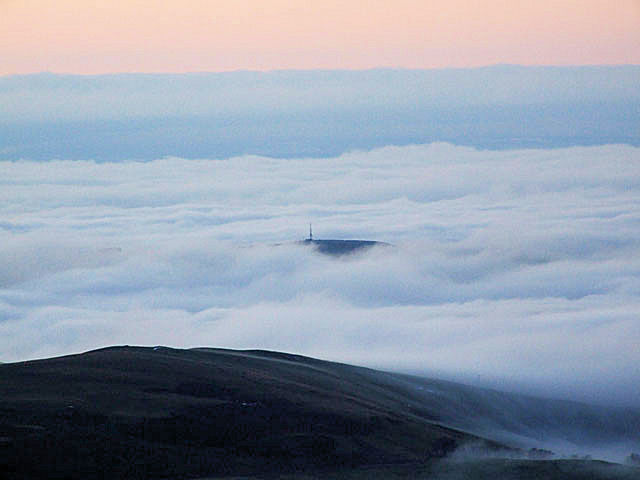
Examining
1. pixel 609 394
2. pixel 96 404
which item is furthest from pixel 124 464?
pixel 609 394

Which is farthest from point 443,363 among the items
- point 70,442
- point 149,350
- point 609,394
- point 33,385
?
point 70,442

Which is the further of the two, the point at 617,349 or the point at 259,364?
the point at 617,349

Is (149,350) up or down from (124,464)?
up

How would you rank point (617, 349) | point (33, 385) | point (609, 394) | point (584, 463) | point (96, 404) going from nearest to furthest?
1. point (584, 463)
2. point (96, 404)
3. point (33, 385)
4. point (609, 394)
5. point (617, 349)

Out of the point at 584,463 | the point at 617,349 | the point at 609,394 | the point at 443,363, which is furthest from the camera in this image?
the point at 617,349

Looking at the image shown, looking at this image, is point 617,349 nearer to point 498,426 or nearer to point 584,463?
point 498,426

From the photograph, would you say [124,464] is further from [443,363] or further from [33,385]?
[443,363]
